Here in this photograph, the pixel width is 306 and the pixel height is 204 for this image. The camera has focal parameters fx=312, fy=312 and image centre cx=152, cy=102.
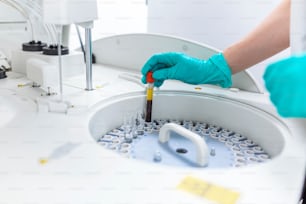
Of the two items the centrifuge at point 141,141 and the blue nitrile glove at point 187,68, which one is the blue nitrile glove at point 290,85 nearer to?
the centrifuge at point 141,141

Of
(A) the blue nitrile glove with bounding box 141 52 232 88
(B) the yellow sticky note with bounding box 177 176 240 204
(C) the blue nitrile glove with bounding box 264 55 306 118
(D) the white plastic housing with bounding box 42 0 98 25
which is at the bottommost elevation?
(B) the yellow sticky note with bounding box 177 176 240 204

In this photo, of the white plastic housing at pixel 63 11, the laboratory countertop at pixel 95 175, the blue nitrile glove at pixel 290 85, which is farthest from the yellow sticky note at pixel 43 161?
the blue nitrile glove at pixel 290 85

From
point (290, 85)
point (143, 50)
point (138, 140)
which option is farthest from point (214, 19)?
point (290, 85)

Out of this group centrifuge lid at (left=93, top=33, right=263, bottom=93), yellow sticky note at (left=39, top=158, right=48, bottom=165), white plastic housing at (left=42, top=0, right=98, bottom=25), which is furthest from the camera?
centrifuge lid at (left=93, top=33, right=263, bottom=93)

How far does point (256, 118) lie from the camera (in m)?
0.99

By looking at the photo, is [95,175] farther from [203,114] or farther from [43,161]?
[203,114]

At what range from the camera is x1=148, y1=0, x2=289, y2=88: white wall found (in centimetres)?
139

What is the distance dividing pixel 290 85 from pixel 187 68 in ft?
1.93

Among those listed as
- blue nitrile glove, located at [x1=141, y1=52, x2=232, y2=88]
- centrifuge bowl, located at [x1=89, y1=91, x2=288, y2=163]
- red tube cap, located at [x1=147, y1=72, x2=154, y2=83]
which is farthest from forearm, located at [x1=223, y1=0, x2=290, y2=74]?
red tube cap, located at [x1=147, y1=72, x2=154, y2=83]

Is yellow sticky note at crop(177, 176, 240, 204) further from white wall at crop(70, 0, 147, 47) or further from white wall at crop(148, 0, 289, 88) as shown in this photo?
white wall at crop(70, 0, 147, 47)

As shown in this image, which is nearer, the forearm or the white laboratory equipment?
the white laboratory equipment

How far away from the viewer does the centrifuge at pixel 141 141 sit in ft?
1.81

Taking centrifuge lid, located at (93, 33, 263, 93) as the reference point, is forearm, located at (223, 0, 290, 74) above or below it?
above

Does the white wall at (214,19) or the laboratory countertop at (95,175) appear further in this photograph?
the white wall at (214,19)
